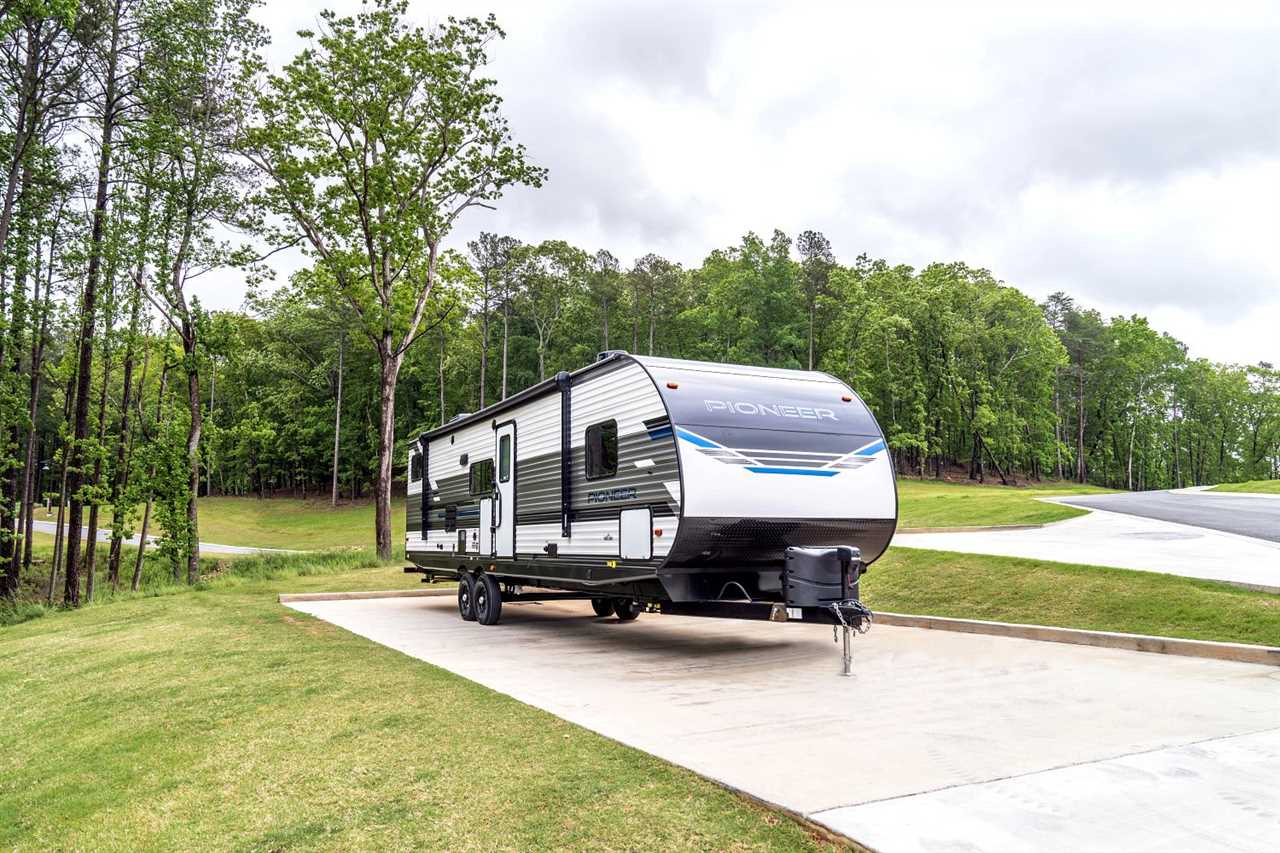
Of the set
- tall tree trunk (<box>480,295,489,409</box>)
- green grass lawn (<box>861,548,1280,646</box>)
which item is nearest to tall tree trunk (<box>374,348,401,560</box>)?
green grass lawn (<box>861,548,1280,646</box>)

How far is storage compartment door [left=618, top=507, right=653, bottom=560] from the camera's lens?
870cm

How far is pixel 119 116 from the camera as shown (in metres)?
Answer: 21.5

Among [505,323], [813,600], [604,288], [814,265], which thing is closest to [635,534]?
[813,600]

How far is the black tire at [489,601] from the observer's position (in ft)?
42.2

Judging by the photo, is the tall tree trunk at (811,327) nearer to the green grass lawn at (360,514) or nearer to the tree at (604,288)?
the green grass lawn at (360,514)

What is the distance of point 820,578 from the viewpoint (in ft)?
27.1

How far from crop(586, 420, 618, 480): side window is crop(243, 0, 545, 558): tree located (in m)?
15.3

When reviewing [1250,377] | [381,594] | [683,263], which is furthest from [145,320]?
[1250,377]

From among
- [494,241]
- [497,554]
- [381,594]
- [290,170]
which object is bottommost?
[381,594]

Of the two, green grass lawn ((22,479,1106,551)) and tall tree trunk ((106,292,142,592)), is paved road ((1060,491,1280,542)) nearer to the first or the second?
green grass lawn ((22,479,1106,551))

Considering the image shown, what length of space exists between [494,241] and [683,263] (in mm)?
15707

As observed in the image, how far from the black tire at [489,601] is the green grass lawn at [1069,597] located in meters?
5.67

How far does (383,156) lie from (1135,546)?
2143 cm

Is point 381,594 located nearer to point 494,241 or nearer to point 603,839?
point 603,839
